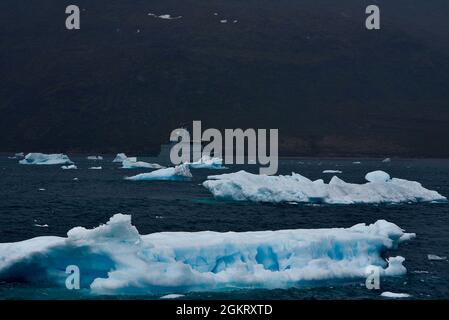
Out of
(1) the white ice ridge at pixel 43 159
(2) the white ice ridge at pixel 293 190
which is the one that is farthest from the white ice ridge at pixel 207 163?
(2) the white ice ridge at pixel 293 190

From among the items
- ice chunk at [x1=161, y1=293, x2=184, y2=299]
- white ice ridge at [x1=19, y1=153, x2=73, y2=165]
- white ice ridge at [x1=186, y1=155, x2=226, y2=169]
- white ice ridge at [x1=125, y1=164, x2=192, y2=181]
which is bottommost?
ice chunk at [x1=161, y1=293, x2=184, y2=299]

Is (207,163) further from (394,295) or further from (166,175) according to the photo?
(394,295)

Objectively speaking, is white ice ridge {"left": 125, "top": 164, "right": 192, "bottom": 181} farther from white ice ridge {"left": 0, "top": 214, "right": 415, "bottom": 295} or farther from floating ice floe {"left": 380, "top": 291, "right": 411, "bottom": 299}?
floating ice floe {"left": 380, "top": 291, "right": 411, "bottom": 299}

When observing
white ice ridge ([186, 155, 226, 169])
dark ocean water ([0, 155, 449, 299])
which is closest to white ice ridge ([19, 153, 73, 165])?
white ice ridge ([186, 155, 226, 169])

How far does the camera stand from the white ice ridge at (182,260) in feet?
59.2

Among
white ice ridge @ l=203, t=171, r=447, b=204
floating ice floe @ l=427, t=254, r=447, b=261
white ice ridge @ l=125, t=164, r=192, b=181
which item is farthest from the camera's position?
white ice ridge @ l=125, t=164, r=192, b=181

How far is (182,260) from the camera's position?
19156mm

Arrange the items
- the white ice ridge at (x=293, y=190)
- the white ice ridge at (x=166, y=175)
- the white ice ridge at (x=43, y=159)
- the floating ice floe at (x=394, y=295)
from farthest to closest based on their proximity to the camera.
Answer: the white ice ridge at (x=43, y=159)
the white ice ridge at (x=166, y=175)
the white ice ridge at (x=293, y=190)
the floating ice floe at (x=394, y=295)

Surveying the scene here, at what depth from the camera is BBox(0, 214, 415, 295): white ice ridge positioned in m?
18.0

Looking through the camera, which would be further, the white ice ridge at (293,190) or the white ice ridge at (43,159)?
the white ice ridge at (43,159)

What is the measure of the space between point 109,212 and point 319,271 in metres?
20.8

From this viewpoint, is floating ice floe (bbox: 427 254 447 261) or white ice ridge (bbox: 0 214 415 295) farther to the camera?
floating ice floe (bbox: 427 254 447 261)

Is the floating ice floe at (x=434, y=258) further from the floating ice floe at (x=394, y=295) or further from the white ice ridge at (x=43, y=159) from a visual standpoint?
the white ice ridge at (x=43, y=159)
